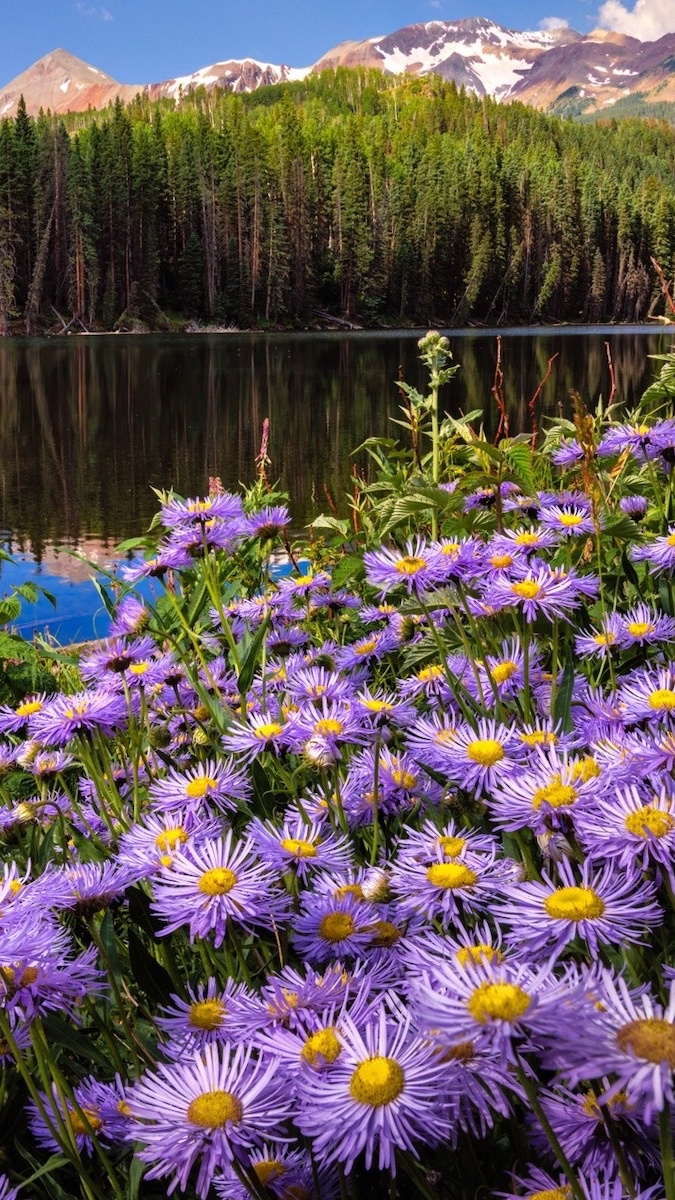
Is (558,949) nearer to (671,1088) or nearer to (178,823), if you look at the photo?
(671,1088)

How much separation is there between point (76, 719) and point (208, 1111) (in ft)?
2.67

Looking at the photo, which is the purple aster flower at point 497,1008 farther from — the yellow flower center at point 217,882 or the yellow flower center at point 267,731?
the yellow flower center at point 267,731

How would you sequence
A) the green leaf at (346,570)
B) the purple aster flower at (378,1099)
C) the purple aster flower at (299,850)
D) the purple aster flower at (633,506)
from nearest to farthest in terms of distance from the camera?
1. the purple aster flower at (378,1099)
2. the purple aster flower at (299,850)
3. the purple aster flower at (633,506)
4. the green leaf at (346,570)

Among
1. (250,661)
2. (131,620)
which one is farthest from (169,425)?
(250,661)

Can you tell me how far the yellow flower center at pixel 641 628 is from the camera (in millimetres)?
1494

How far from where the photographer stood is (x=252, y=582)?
3.50 metres

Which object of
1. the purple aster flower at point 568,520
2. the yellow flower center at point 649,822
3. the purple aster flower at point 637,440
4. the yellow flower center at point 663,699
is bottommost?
the yellow flower center at point 663,699

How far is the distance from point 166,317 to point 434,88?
83436 mm

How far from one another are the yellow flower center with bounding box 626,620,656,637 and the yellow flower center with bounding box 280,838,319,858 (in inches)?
27.1

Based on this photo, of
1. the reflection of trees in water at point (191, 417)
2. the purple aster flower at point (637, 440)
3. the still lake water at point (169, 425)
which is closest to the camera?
the purple aster flower at point (637, 440)

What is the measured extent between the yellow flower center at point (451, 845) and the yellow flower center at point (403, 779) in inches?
12.5

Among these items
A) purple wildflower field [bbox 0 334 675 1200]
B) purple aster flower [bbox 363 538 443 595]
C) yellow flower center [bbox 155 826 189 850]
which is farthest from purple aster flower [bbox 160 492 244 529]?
yellow flower center [bbox 155 826 189 850]

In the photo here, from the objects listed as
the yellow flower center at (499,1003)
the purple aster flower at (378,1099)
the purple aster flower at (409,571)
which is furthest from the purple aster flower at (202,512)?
the yellow flower center at (499,1003)

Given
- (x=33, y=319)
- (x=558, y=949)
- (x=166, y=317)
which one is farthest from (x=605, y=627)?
(x=166, y=317)
